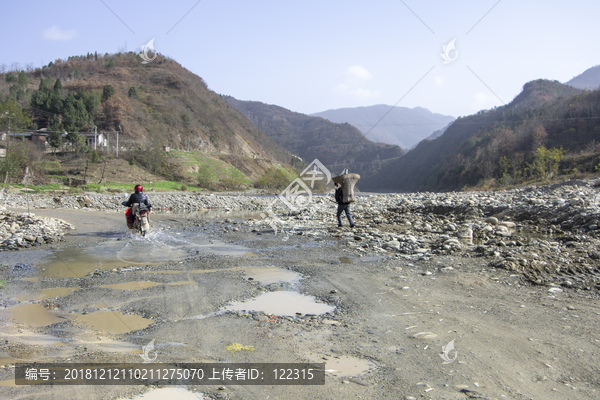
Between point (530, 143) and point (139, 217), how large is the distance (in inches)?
2473

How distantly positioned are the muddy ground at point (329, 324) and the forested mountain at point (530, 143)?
1361 inches

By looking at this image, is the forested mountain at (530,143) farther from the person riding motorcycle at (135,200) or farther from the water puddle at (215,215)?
the person riding motorcycle at (135,200)

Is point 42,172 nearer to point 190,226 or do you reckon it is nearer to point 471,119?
point 190,226

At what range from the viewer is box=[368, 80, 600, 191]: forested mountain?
132 feet

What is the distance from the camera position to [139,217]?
1127 cm

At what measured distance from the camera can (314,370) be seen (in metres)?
3.22

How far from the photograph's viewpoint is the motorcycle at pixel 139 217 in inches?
443

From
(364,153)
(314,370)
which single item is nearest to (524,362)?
(314,370)

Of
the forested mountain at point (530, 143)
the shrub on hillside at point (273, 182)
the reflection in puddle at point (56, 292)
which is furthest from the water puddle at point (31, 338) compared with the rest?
the shrub on hillside at point (273, 182)

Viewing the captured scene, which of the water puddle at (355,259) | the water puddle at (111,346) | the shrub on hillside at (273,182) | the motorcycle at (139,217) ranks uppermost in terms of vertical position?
the shrub on hillside at (273,182)

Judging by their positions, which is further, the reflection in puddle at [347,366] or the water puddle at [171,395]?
the reflection in puddle at [347,366]

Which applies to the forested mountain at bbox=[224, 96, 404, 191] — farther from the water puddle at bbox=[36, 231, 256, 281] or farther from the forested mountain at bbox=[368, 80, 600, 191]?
the water puddle at bbox=[36, 231, 256, 281]

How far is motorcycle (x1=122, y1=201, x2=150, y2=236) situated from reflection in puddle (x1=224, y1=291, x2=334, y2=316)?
7086 millimetres

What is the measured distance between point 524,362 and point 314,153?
159m
